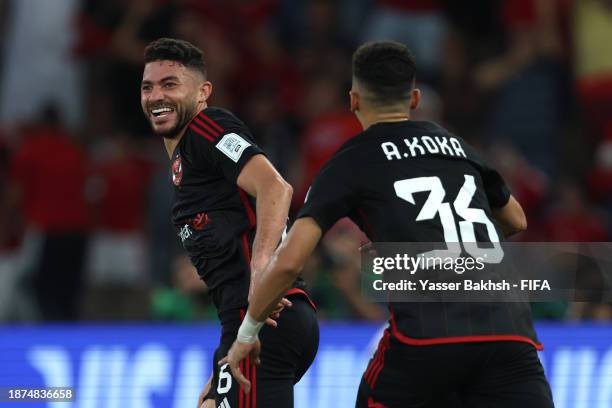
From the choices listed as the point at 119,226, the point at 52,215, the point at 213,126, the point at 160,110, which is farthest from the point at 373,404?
the point at 119,226

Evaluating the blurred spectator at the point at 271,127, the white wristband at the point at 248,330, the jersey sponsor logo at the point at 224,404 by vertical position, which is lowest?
the jersey sponsor logo at the point at 224,404

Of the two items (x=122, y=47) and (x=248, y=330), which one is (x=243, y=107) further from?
(x=248, y=330)

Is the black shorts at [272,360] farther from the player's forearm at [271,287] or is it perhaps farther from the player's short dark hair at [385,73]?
the player's short dark hair at [385,73]

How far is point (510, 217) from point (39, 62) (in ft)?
24.8

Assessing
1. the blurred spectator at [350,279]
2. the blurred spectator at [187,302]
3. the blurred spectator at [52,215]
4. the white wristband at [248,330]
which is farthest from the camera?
the blurred spectator at [52,215]

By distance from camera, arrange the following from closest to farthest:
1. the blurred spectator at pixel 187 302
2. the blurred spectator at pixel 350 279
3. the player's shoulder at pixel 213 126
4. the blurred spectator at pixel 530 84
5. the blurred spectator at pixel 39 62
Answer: the player's shoulder at pixel 213 126 < the blurred spectator at pixel 187 302 < the blurred spectator at pixel 350 279 < the blurred spectator at pixel 530 84 < the blurred spectator at pixel 39 62

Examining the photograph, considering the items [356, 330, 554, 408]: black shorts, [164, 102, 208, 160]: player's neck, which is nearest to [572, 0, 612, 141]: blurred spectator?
[164, 102, 208, 160]: player's neck

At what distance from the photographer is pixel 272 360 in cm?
507

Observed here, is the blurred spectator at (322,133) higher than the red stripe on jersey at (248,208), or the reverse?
the blurred spectator at (322,133)

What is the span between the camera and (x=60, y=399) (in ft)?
24.8

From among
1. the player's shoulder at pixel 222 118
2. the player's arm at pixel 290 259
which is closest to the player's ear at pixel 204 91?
the player's shoulder at pixel 222 118

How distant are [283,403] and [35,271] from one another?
621cm

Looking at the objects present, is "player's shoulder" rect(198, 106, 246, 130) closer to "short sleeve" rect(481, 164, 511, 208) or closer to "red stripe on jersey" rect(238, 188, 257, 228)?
"red stripe on jersey" rect(238, 188, 257, 228)

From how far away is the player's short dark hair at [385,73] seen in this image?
4707 millimetres
